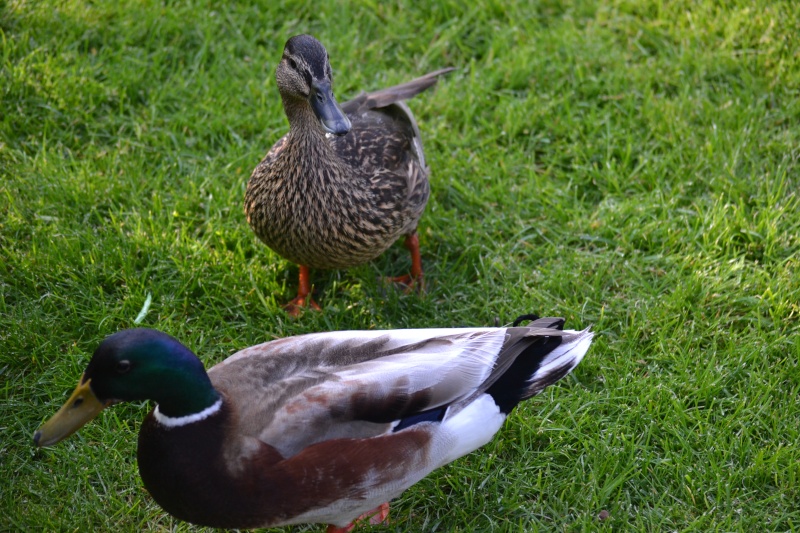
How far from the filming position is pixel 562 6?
5.25m

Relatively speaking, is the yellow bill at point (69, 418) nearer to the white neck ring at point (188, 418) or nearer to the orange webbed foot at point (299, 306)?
the white neck ring at point (188, 418)

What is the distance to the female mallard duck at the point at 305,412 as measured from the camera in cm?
254

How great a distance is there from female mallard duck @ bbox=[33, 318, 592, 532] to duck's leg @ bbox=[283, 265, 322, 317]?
88cm

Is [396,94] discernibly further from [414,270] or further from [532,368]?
[532,368]

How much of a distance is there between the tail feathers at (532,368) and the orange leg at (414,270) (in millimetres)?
1052

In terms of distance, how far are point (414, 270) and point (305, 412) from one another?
144cm

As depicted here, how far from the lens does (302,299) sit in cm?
381

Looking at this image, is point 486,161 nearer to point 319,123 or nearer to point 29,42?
point 319,123

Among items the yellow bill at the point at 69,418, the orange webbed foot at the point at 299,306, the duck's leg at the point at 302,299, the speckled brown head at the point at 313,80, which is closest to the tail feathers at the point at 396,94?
the speckled brown head at the point at 313,80

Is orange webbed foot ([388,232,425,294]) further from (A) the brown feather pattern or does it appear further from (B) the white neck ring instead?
(B) the white neck ring

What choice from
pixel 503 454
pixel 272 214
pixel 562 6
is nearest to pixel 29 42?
pixel 272 214

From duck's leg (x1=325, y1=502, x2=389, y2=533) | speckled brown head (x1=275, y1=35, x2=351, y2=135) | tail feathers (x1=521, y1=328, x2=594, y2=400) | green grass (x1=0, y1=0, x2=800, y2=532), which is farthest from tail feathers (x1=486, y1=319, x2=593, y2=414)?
speckled brown head (x1=275, y1=35, x2=351, y2=135)

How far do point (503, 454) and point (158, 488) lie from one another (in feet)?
4.12

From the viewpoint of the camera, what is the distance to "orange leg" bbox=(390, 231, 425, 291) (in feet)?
12.8
